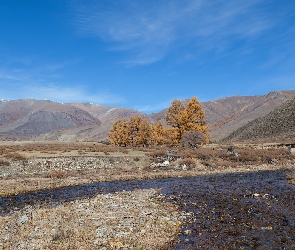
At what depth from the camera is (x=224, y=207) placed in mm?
A: 17062

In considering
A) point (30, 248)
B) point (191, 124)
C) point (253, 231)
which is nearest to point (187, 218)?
point (253, 231)

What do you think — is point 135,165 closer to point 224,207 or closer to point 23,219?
point 224,207

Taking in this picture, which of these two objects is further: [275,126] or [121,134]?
[275,126]

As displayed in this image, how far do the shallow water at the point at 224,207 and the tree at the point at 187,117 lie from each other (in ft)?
113

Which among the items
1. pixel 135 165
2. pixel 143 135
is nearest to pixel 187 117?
pixel 135 165

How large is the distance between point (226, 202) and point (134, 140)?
74.4m

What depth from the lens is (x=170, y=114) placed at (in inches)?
2557

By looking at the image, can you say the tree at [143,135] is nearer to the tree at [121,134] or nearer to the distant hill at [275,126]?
the tree at [121,134]

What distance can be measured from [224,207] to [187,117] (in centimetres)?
4631

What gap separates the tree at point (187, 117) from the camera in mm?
62469

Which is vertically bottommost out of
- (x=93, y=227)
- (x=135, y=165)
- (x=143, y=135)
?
(x=135, y=165)

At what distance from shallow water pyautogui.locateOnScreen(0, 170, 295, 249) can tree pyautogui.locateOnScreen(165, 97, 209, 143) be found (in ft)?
113

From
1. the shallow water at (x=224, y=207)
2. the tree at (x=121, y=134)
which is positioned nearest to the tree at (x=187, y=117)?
the tree at (x=121, y=134)

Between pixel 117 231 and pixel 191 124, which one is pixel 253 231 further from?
pixel 191 124
